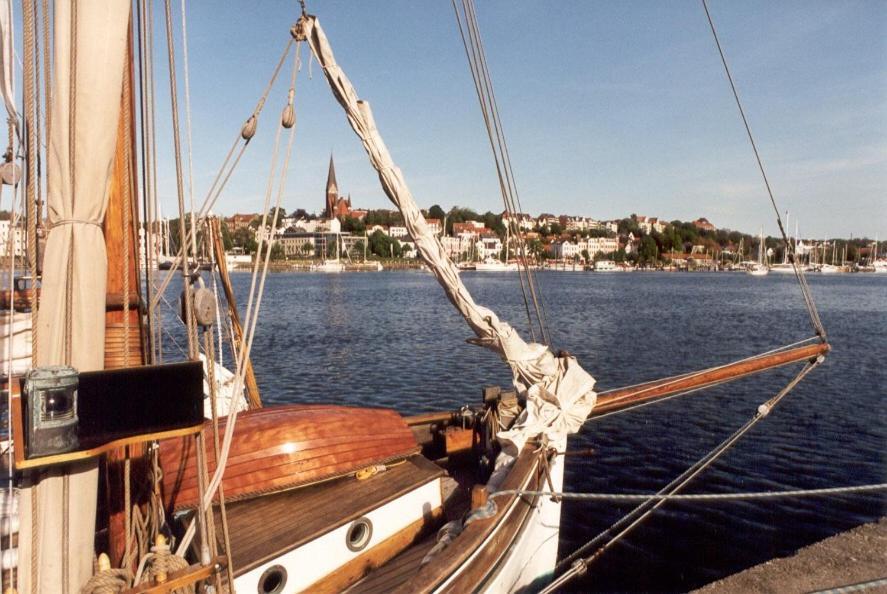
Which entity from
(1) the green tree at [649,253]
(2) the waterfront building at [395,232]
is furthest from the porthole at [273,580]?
(1) the green tree at [649,253]

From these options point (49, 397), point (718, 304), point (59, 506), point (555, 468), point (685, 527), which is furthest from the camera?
point (718, 304)

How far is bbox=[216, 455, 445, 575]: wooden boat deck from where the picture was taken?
4.57m

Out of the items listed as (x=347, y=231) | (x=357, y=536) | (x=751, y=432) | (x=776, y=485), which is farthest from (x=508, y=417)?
(x=347, y=231)

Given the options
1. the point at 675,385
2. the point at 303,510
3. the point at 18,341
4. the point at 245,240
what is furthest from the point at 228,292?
the point at 245,240

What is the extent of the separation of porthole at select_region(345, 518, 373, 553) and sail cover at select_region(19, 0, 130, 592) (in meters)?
2.50

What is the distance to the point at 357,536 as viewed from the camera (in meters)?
5.22

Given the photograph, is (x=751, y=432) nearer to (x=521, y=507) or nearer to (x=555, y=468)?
(x=555, y=468)

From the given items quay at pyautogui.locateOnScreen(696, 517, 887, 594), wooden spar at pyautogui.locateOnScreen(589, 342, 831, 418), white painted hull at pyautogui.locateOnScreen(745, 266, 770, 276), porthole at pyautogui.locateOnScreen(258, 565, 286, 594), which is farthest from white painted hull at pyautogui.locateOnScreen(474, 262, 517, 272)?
porthole at pyautogui.locateOnScreen(258, 565, 286, 594)

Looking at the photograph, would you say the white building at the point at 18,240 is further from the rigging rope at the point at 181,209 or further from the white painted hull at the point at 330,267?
the white painted hull at the point at 330,267

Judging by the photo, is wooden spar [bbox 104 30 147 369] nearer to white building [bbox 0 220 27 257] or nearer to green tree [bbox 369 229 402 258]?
white building [bbox 0 220 27 257]

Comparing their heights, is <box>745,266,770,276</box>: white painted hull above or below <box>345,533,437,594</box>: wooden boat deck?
above

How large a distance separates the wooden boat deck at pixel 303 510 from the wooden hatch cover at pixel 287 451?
12cm

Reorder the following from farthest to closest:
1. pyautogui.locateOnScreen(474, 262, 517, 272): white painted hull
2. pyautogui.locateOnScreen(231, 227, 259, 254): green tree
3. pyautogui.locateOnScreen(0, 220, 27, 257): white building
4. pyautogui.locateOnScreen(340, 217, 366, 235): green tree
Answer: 1. pyautogui.locateOnScreen(340, 217, 366, 235): green tree
2. pyautogui.locateOnScreen(474, 262, 517, 272): white painted hull
3. pyautogui.locateOnScreen(231, 227, 259, 254): green tree
4. pyautogui.locateOnScreen(0, 220, 27, 257): white building

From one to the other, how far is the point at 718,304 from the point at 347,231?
133 m
